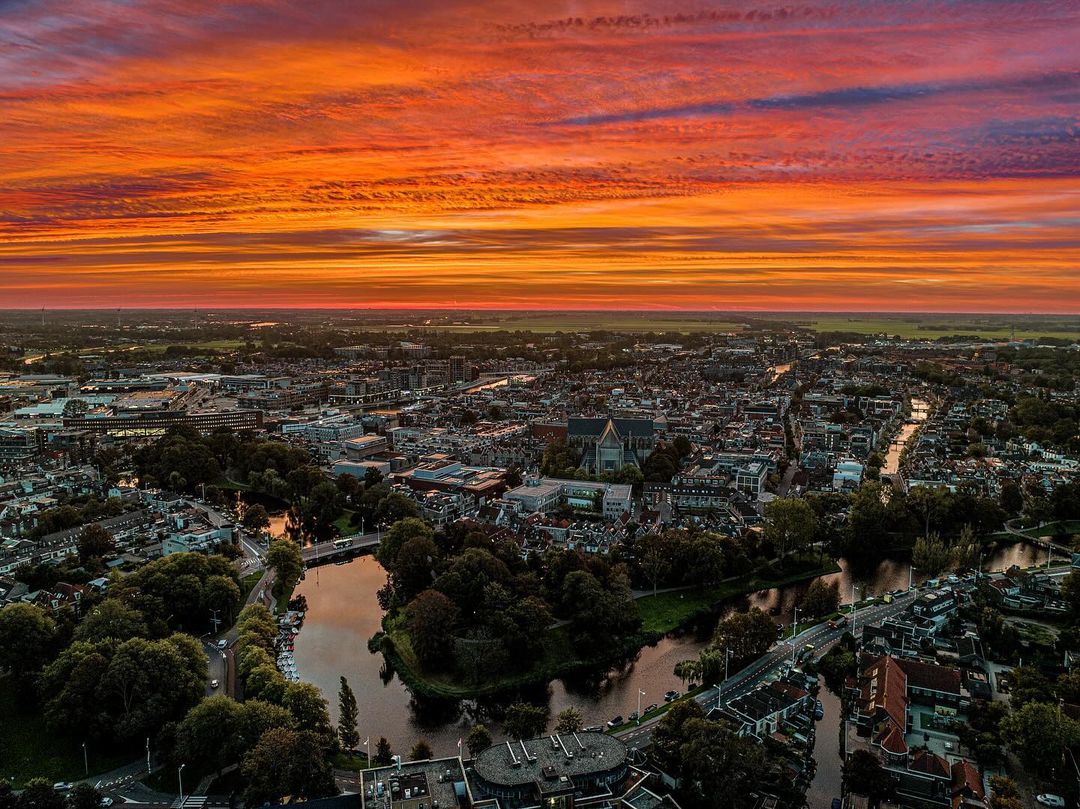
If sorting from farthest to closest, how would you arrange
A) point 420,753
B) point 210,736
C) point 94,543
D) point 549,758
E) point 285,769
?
point 94,543 < point 420,753 < point 210,736 < point 549,758 < point 285,769

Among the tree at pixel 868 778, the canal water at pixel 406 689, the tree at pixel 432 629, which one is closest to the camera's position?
the tree at pixel 868 778

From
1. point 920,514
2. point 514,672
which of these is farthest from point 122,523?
point 920,514

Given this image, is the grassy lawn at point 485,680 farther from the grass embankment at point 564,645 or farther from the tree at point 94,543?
the tree at point 94,543

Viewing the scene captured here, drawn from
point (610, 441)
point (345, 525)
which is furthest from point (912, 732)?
point (610, 441)

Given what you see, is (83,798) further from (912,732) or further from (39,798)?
(912,732)

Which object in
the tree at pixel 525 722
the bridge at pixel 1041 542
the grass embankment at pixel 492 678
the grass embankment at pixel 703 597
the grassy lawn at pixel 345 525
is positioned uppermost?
the tree at pixel 525 722

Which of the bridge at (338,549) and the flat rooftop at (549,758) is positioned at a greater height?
the flat rooftop at (549,758)

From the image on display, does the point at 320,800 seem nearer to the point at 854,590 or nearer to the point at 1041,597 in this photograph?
the point at 854,590

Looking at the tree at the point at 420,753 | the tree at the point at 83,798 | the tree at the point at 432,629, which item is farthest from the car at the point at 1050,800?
the tree at the point at 83,798
